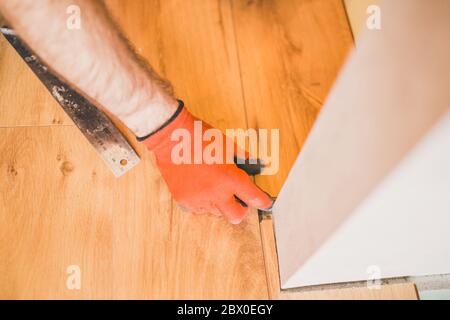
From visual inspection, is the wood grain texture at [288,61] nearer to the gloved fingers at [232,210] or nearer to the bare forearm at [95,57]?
the gloved fingers at [232,210]

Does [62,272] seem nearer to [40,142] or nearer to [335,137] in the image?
[40,142]

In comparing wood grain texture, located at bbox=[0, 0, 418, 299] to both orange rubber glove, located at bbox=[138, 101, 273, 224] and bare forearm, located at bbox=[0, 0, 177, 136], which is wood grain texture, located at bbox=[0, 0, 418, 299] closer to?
orange rubber glove, located at bbox=[138, 101, 273, 224]

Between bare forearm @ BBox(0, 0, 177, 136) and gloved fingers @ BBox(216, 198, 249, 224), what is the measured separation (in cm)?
22

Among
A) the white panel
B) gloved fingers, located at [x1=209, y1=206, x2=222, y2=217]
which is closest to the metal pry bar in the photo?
gloved fingers, located at [x1=209, y1=206, x2=222, y2=217]

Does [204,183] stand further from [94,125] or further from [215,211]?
[94,125]

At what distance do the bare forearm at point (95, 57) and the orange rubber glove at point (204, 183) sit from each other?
34 mm

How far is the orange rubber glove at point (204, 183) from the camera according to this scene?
750mm

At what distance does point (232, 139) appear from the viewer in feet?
2.93

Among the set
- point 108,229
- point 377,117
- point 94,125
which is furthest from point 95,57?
point 377,117

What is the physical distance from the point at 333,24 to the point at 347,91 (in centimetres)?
78

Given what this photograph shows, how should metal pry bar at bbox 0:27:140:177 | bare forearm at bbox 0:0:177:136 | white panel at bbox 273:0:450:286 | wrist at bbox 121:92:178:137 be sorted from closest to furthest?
white panel at bbox 273:0:450:286 < bare forearm at bbox 0:0:177:136 < wrist at bbox 121:92:178:137 < metal pry bar at bbox 0:27:140:177

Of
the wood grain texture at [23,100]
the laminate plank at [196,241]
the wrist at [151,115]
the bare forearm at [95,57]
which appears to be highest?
the bare forearm at [95,57]

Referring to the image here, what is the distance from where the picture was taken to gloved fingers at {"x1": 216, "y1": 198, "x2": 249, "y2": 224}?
0.77m

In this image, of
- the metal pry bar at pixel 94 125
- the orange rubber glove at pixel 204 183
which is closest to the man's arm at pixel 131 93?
the orange rubber glove at pixel 204 183
